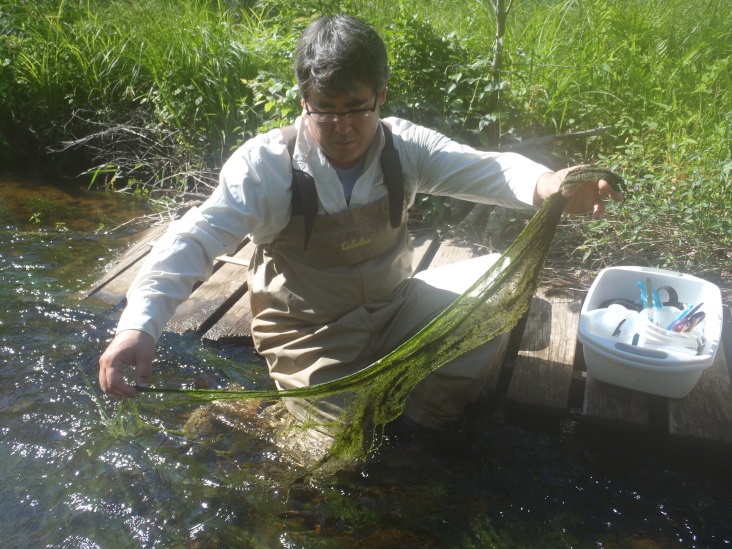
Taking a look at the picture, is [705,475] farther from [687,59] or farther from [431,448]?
[687,59]

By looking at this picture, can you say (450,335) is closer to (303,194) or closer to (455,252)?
(303,194)

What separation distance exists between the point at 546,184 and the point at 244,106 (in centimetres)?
353

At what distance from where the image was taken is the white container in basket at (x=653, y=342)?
2699 millimetres

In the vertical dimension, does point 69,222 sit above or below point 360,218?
below

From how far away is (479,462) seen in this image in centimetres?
278

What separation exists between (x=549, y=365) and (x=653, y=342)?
486 millimetres

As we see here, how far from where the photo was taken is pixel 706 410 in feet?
9.30

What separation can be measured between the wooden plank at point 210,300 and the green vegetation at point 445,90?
1184mm

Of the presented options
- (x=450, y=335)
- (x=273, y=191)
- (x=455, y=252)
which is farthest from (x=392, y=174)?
(x=455, y=252)

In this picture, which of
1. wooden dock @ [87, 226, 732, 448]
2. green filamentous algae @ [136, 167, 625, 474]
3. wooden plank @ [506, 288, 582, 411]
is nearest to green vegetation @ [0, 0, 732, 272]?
wooden plank @ [506, 288, 582, 411]

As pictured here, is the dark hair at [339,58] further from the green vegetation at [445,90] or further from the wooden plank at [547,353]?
the green vegetation at [445,90]

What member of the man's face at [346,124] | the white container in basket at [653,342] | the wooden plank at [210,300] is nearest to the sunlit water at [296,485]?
the white container in basket at [653,342]

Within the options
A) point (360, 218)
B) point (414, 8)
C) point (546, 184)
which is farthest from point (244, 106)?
point (546, 184)

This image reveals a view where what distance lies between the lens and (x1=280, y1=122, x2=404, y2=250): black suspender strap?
2600mm
